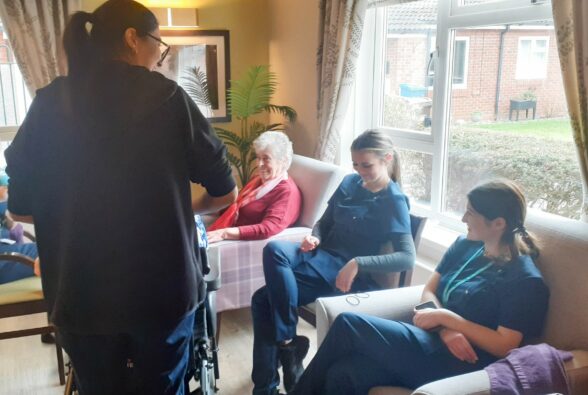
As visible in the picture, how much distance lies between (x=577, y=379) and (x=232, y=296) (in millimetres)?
1656

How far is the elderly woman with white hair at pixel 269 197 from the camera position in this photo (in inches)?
107

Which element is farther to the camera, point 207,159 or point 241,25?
point 241,25

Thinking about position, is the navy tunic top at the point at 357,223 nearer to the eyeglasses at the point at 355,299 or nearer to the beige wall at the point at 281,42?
the eyeglasses at the point at 355,299

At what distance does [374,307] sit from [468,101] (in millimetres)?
1284

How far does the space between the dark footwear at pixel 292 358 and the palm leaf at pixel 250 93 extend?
6.56 feet

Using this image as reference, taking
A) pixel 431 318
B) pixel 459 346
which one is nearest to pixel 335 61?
pixel 431 318

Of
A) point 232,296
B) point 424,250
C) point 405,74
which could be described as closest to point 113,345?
point 232,296

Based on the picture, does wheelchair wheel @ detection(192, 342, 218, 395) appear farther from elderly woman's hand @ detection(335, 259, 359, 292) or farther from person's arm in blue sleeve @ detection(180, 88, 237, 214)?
elderly woman's hand @ detection(335, 259, 359, 292)

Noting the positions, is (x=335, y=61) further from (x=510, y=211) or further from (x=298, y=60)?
(x=510, y=211)

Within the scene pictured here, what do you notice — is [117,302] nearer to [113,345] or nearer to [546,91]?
[113,345]

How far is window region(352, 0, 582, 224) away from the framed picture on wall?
4.08 feet

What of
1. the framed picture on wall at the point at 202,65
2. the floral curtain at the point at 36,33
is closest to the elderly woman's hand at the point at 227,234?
the framed picture on wall at the point at 202,65

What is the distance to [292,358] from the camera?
215 centimetres

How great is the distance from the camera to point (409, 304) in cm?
186
